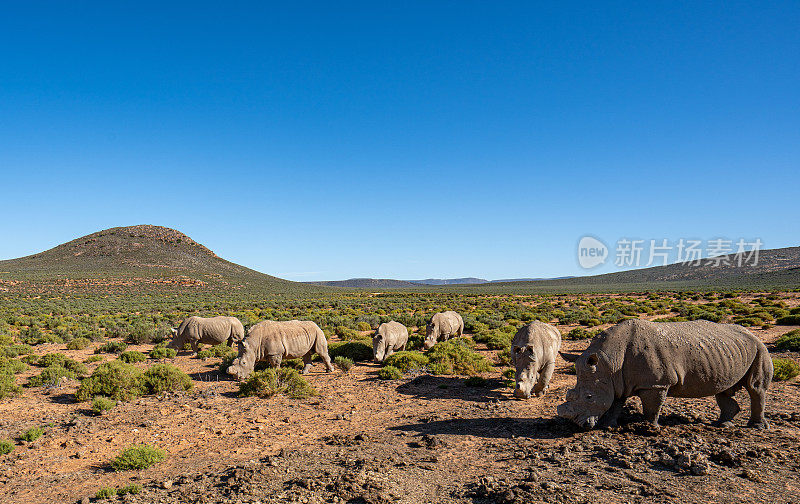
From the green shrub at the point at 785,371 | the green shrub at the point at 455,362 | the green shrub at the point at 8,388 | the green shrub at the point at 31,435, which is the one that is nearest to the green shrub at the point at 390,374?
the green shrub at the point at 455,362

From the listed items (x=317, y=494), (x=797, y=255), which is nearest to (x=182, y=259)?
(x=317, y=494)

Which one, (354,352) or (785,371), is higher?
(785,371)

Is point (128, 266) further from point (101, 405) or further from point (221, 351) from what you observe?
point (101, 405)

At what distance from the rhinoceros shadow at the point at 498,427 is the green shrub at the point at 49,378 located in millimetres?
10575

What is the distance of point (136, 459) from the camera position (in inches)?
265

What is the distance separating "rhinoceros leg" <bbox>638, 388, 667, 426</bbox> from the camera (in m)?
7.07

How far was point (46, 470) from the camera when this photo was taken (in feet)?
22.2

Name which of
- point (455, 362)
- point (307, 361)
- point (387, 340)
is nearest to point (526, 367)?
point (455, 362)

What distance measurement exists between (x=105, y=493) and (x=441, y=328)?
47.9 feet

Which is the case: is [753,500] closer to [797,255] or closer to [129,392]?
[129,392]

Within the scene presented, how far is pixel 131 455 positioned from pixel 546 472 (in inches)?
266

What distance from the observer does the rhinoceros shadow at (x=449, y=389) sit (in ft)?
35.6

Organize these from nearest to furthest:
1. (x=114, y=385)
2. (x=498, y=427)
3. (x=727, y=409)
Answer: (x=727, y=409) < (x=498, y=427) < (x=114, y=385)

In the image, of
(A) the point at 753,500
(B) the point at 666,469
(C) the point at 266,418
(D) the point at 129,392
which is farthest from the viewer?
(D) the point at 129,392
